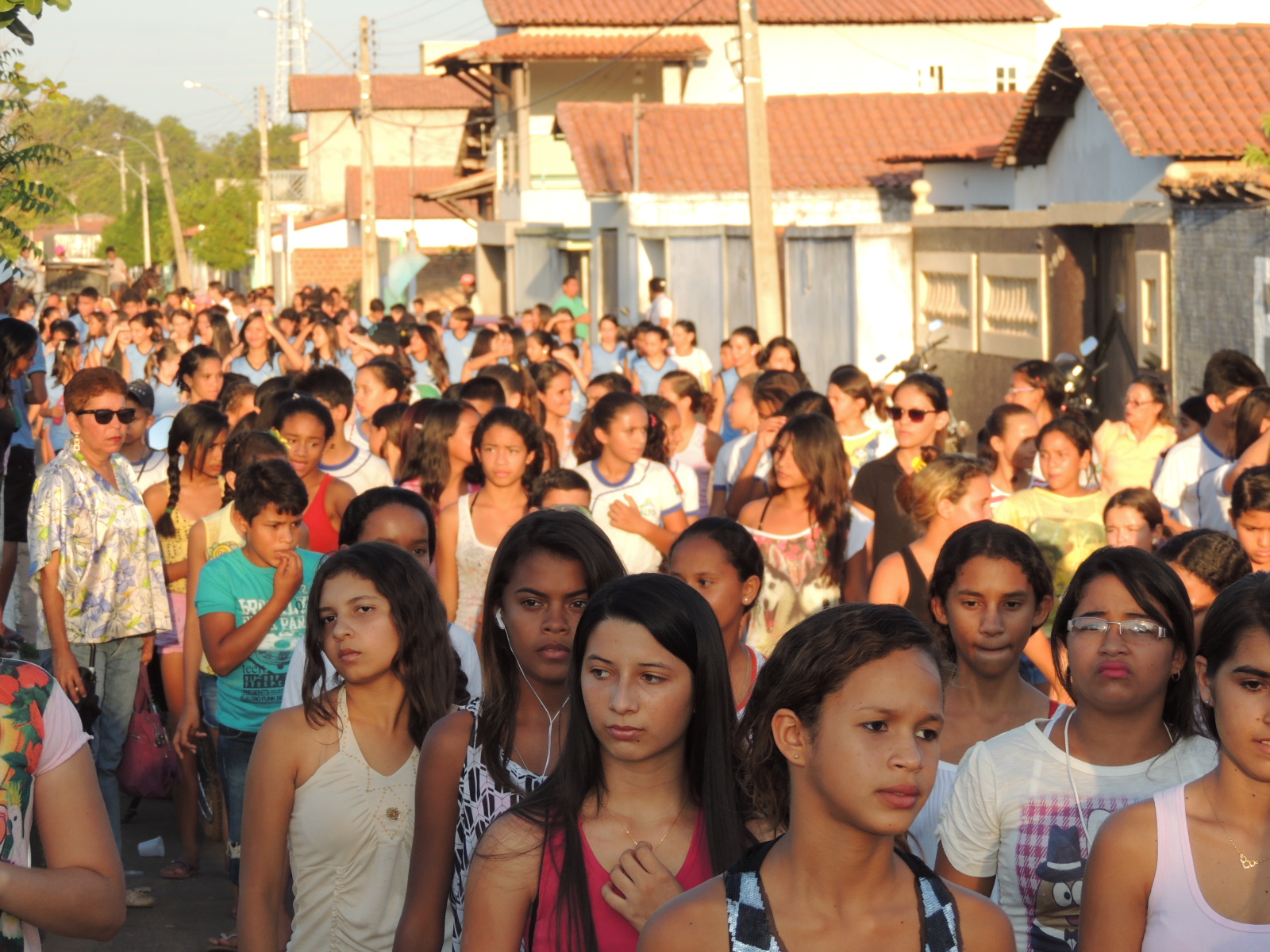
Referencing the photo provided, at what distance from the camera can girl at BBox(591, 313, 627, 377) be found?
16.5 meters

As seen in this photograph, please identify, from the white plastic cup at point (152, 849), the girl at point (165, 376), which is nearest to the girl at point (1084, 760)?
the white plastic cup at point (152, 849)

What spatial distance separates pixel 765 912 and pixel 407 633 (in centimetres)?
189

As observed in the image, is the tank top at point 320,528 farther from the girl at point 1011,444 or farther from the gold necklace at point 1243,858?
the gold necklace at point 1243,858

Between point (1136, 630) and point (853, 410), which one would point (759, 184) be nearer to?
point (853, 410)

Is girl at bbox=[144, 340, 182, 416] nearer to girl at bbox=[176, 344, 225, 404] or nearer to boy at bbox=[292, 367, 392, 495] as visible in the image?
girl at bbox=[176, 344, 225, 404]

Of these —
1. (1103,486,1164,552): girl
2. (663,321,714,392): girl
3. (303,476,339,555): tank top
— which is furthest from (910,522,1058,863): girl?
(663,321,714,392): girl

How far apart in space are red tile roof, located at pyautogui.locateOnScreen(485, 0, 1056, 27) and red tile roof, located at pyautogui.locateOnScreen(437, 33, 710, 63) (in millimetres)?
376

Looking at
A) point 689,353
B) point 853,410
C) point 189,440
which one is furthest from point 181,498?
point 689,353

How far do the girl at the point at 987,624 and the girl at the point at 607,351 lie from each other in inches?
450

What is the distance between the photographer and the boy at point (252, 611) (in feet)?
18.7

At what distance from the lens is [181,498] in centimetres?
777

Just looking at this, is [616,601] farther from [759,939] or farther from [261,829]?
[261,829]

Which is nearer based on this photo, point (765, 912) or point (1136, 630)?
point (765, 912)

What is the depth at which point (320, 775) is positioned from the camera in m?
4.01
